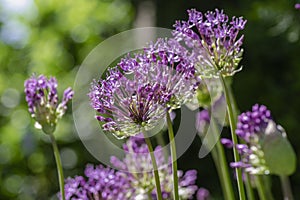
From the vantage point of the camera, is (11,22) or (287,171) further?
(11,22)

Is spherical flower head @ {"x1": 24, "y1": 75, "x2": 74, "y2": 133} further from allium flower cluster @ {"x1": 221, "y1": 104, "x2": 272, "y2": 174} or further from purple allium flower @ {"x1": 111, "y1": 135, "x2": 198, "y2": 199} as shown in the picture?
allium flower cluster @ {"x1": 221, "y1": 104, "x2": 272, "y2": 174}

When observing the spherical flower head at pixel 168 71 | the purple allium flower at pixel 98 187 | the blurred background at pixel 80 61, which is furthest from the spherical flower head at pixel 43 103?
the blurred background at pixel 80 61

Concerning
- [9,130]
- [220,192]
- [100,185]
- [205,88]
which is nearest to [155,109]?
[100,185]

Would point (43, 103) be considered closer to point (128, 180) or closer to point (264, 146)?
point (128, 180)

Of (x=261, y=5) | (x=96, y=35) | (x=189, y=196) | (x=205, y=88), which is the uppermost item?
(x=96, y=35)

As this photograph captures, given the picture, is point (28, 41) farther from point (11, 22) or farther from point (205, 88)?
point (205, 88)

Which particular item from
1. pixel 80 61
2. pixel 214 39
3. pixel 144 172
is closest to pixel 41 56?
pixel 80 61

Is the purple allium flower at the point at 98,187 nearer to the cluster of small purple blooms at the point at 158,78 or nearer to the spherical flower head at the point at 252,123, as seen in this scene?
the cluster of small purple blooms at the point at 158,78
